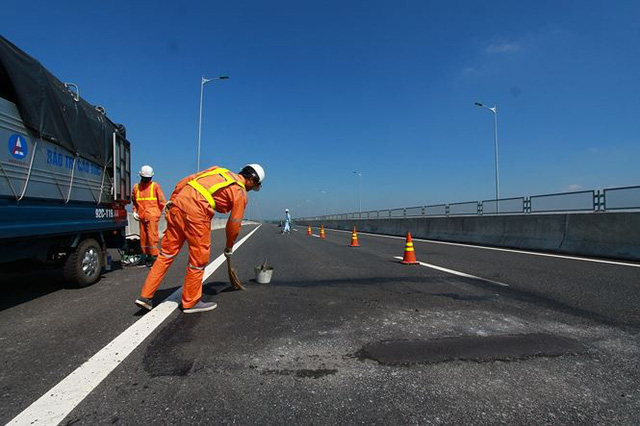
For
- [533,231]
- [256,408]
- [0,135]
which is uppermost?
[0,135]

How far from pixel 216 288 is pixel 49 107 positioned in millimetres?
3409

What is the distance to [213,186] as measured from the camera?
4477 mm

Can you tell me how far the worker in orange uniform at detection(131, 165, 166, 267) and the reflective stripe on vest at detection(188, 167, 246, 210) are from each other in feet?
13.1

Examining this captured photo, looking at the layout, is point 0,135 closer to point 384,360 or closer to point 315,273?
point 384,360

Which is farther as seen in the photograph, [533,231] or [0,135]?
[533,231]

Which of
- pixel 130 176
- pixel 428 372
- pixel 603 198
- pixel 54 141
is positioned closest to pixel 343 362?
pixel 428 372

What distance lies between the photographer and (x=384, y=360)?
299cm

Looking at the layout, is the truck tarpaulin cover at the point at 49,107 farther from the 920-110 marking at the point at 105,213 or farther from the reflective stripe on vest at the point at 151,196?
the reflective stripe on vest at the point at 151,196

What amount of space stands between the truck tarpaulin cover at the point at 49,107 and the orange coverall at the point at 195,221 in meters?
2.12

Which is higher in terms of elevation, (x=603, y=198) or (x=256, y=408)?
(x=603, y=198)

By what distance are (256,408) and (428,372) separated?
1.28 meters

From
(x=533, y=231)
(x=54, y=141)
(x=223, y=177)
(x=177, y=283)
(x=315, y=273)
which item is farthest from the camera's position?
(x=533, y=231)

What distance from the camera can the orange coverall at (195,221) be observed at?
Answer: 4332 mm

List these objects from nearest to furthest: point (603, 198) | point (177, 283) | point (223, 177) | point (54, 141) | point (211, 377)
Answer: point (211, 377), point (223, 177), point (54, 141), point (177, 283), point (603, 198)
